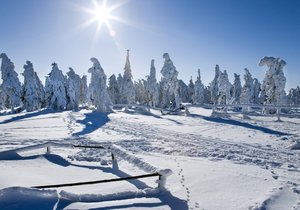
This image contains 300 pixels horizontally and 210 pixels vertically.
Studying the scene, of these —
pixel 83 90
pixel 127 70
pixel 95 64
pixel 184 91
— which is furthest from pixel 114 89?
pixel 95 64

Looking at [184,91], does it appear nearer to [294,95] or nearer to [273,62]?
[294,95]

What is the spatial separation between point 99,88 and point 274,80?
69.0 ft

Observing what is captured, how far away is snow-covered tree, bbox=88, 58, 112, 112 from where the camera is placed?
3788 cm

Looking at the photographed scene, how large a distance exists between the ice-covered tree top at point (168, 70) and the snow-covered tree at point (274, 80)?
1561 centimetres

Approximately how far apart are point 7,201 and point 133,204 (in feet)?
6.59

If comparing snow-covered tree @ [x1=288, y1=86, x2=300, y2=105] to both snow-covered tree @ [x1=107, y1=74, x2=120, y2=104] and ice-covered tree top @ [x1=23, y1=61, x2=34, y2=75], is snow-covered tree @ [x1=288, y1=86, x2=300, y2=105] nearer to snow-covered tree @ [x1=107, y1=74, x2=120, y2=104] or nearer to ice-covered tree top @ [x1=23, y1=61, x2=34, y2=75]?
snow-covered tree @ [x1=107, y1=74, x2=120, y2=104]

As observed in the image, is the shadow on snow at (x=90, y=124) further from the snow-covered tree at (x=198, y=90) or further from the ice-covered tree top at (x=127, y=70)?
the snow-covered tree at (x=198, y=90)

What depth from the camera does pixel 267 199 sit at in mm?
5309

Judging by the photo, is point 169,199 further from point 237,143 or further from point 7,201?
point 237,143

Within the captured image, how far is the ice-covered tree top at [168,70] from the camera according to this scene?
4838cm

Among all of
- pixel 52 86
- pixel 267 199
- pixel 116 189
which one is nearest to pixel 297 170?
pixel 267 199

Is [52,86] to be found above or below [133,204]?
above

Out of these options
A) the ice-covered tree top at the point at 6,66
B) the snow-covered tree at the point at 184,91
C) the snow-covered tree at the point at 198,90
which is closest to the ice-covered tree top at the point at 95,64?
the ice-covered tree top at the point at 6,66

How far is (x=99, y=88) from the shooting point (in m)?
38.7
